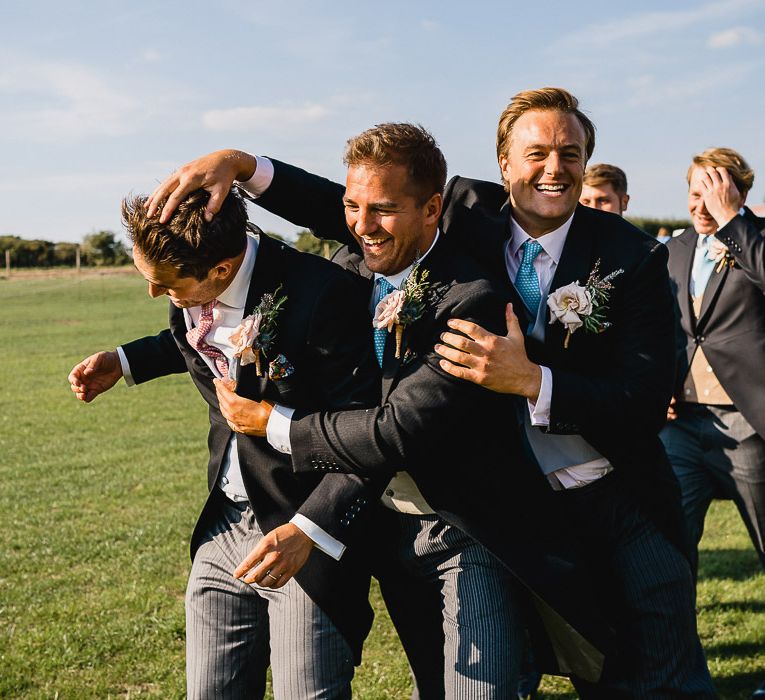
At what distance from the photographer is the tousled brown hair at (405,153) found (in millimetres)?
3338

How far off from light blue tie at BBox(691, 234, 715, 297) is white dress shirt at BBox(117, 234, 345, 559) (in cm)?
355

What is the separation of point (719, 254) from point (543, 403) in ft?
10.4

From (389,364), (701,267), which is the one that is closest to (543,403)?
(389,364)

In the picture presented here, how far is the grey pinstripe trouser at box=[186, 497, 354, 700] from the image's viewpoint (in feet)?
10.8

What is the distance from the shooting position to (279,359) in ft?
11.0

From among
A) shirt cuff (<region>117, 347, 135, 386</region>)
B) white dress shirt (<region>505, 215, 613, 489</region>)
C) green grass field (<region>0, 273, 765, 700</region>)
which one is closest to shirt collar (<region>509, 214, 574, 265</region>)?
white dress shirt (<region>505, 215, 613, 489</region>)

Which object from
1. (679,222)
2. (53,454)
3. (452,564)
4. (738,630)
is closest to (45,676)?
(452,564)

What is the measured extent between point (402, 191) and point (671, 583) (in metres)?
1.85

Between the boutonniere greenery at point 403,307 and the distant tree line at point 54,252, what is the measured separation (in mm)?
54201

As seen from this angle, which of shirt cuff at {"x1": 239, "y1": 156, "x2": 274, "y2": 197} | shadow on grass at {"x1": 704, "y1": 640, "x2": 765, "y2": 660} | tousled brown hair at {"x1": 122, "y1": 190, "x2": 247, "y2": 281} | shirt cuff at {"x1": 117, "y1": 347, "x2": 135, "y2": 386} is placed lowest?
shadow on grass at {"x1": 704, "y1": 640, "x2": 765, "y2": 660}

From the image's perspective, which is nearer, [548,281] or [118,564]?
[548,281]

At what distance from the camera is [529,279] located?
369 centimetres

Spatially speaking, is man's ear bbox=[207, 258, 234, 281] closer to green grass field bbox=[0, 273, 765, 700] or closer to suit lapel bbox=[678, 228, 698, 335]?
green grass field bbox=[0, 273, 765, 700]

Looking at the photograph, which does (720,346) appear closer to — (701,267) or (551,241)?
(701,267)
